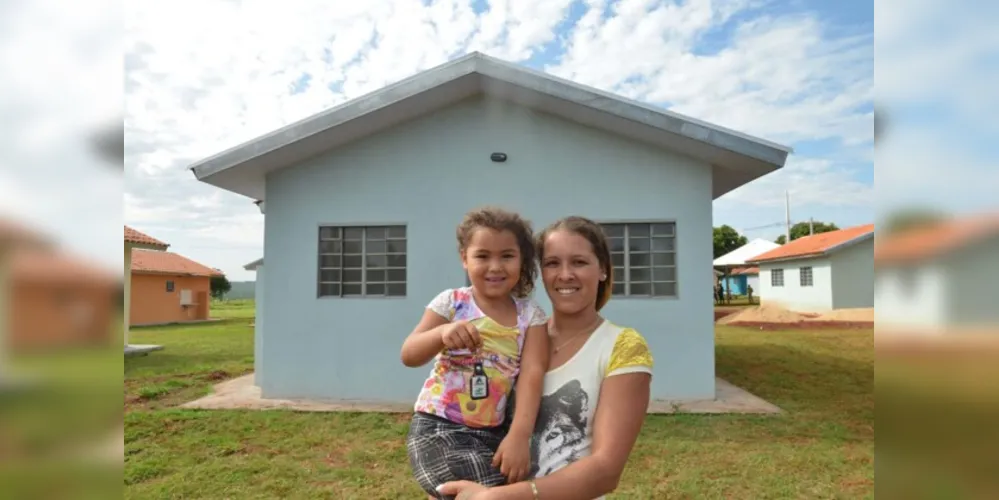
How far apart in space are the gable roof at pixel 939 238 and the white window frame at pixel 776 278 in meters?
25.6

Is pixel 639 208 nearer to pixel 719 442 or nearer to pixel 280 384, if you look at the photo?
pixel 719 442

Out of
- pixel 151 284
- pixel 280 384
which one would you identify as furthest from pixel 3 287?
pixel 151 284

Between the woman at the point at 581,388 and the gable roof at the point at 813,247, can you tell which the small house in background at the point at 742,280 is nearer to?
the gable roof at the point at 813,247

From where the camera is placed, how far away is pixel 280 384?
6.68 m

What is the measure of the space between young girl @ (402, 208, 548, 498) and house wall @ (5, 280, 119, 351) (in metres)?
0.71

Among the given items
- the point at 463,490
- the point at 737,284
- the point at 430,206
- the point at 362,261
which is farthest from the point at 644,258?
the point at 737,284

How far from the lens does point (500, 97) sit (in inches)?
255

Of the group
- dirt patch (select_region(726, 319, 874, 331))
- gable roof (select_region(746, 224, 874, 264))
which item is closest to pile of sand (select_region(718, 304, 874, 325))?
dirt patch (select_region(726, 319, 874, 331))

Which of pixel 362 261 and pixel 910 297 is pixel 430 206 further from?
pixel 910 297

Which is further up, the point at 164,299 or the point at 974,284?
the point at 974,284

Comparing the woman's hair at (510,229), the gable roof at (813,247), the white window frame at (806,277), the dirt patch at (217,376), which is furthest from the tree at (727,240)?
the woman's hair at (510,229)

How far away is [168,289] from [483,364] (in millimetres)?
25760

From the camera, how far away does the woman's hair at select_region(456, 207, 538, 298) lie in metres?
1.42

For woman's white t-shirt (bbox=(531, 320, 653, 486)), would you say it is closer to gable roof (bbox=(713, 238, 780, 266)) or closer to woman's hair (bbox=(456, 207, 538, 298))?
woman's hair (bbox=(456, 207, 538, 298))
